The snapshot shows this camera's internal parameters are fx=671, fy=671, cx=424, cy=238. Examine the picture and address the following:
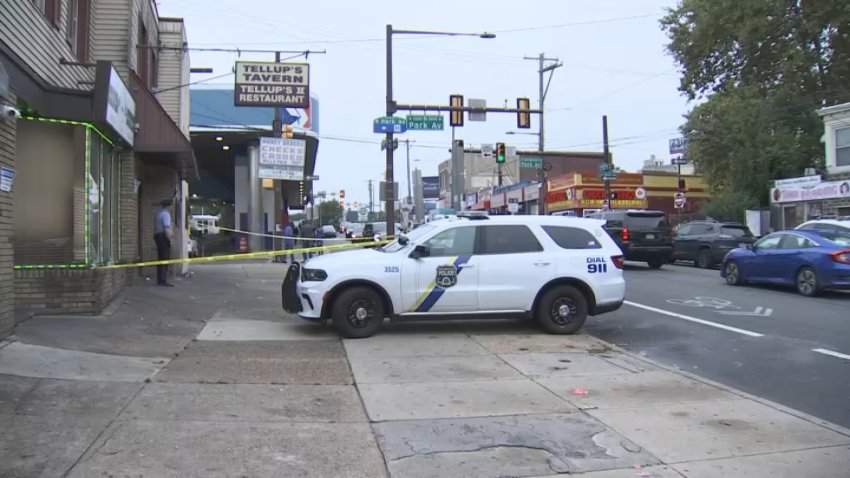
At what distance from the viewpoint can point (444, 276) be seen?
9250 mm

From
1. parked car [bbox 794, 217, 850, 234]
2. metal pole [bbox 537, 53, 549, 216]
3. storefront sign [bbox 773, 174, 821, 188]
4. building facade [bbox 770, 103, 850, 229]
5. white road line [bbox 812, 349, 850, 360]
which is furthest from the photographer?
metal pole [bbox 537, 53, 549, 216]

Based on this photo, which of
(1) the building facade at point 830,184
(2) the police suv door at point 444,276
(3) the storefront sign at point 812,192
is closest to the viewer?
(2) the police suv door at point 444,276

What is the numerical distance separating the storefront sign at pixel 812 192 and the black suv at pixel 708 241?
5.77 m

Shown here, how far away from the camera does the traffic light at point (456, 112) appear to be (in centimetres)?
2402

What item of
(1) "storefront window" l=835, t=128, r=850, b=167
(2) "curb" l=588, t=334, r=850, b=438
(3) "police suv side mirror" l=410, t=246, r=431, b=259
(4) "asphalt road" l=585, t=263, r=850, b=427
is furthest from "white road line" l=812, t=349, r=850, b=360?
(1) "storefront window" l=835, t=128, r=850, b=167

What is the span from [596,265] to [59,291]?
7.43 meters

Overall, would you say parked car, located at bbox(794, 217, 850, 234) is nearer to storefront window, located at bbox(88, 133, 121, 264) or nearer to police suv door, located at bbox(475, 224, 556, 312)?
police suv door, located at bbox(475, 224, 556, 312)

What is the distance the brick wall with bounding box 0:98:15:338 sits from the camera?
730 cm

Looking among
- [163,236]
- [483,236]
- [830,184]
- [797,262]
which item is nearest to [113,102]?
[163,236]

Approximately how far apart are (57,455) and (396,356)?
4218 mm

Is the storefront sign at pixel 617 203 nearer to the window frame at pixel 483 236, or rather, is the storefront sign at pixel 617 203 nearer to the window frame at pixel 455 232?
the window frame at pixel 483 236

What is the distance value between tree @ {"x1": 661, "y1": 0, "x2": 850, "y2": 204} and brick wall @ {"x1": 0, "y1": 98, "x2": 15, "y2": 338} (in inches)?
1170

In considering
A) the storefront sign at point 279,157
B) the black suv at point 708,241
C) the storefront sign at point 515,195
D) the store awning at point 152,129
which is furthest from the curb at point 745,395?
the storefront sign at point 515,195

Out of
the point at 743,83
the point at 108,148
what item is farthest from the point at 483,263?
the point at 743,83
